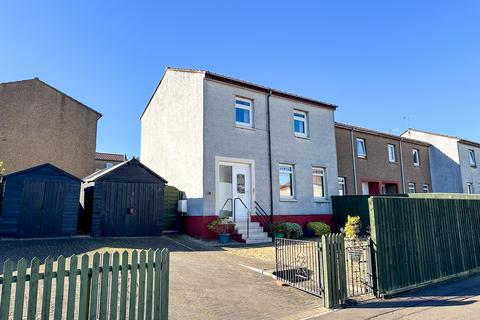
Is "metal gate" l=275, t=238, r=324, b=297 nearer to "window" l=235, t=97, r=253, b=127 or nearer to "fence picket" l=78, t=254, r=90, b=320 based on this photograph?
"fence picket" l=78, t=254, r=90, b=320

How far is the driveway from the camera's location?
610 cm

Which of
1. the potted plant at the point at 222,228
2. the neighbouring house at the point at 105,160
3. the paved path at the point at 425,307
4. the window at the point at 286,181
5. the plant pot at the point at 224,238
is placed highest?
the neighbouring house at the point at 105,160

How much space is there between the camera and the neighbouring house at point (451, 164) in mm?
27938

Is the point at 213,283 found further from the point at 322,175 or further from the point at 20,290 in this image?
the point at 322,175

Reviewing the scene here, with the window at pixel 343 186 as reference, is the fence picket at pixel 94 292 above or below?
below

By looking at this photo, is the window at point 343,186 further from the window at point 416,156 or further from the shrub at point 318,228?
the window at point 416,156

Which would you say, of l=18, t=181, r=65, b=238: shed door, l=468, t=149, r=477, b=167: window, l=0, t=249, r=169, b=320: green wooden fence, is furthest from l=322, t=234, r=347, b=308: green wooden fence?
l=468, t=149, r=477, b=167: window

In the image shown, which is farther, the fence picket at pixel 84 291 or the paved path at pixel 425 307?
Answer: the paved path at pixel 425 307

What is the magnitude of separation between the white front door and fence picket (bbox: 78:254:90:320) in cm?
1117

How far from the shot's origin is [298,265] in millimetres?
9086

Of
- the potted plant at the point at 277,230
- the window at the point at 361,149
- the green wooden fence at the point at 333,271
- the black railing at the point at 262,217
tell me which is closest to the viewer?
the green wooden fence at the point at 333,271

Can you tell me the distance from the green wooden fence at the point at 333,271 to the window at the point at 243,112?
9.84 m

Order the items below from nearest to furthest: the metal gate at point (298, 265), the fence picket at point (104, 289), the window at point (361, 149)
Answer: the fence picket at point (104, 289) < the metal gate at point (298, 265) < the window at point (361, 149)

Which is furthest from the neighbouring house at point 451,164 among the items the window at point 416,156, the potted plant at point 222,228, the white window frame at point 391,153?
the potted plant at point 222,228
